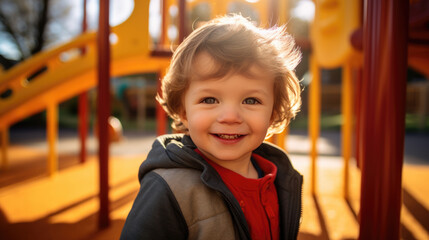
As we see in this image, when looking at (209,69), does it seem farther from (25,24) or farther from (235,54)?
(25,24)

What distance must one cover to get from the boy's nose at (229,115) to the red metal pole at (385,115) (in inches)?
12.0

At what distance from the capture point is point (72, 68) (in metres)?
2.38

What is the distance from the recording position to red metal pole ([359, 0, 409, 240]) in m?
0.63

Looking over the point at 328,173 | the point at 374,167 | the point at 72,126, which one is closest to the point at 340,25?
the point at 328,173

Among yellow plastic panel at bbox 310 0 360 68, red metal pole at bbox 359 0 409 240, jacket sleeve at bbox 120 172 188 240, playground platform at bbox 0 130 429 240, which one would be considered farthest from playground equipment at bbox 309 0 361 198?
jacket sleeve at bbox 120 172 188 240

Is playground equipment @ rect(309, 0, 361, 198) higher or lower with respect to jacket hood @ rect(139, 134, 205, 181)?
higher

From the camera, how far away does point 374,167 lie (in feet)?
2.17

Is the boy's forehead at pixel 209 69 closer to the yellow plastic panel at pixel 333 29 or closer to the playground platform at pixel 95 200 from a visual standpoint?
the playground platform at pixel 95 200

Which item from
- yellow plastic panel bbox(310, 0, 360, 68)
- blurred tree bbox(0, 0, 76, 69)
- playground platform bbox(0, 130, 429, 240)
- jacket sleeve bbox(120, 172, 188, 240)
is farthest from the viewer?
blurred tree bbox(0, 0, 76, 69)

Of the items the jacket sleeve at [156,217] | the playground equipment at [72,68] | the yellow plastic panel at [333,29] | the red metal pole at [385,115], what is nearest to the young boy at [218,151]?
the jacket sleeve at [156,217]

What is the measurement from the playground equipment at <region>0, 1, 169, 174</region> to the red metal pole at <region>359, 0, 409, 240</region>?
183 cm

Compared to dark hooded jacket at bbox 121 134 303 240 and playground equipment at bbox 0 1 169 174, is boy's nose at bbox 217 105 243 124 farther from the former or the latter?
playground equipment at bbox 0 1 169 174

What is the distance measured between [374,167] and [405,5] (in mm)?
361

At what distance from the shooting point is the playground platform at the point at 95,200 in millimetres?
1553
